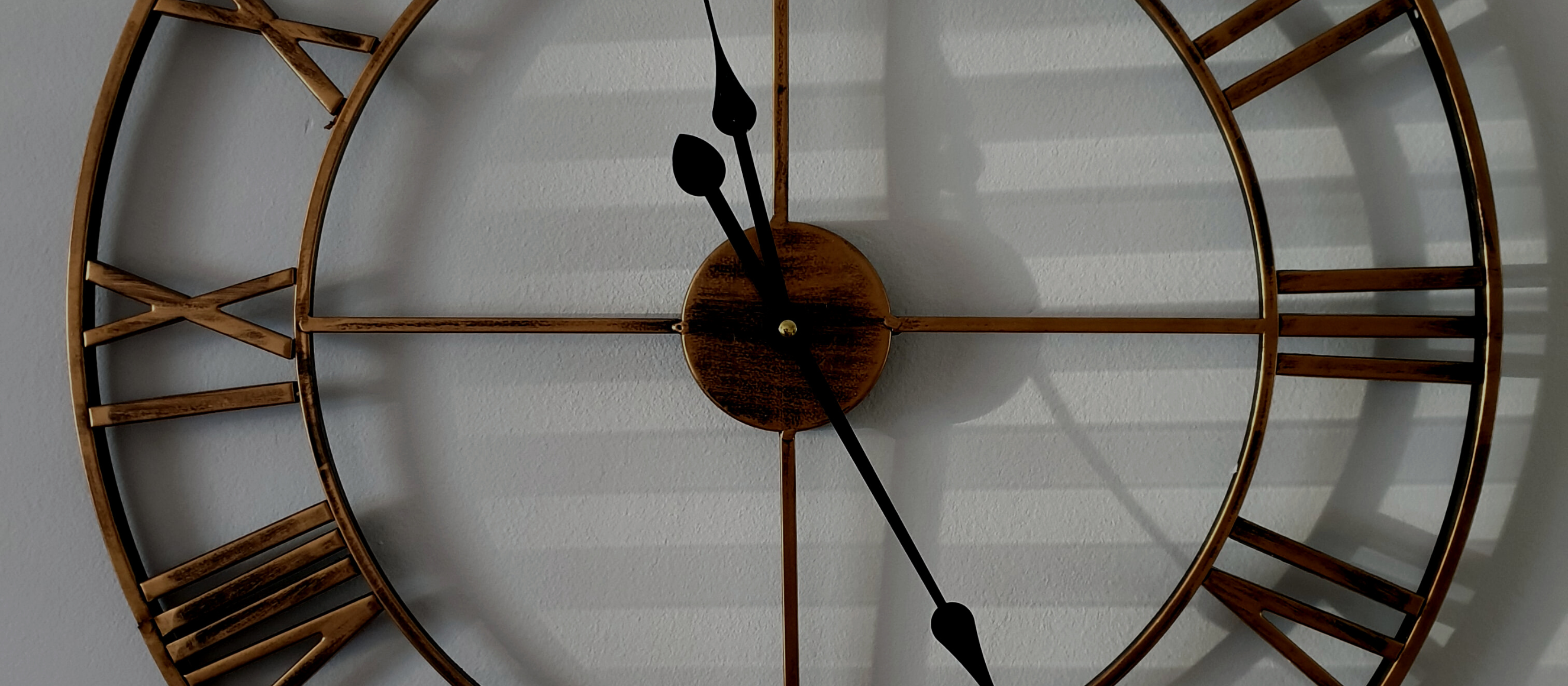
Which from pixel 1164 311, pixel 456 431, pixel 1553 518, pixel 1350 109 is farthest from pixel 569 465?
pixel 1553 518

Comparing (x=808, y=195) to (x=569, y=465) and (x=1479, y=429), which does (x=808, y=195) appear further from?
(x=1479, y=429)

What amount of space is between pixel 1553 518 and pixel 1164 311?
0.32 m

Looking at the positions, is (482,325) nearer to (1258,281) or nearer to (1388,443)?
(1258,281)

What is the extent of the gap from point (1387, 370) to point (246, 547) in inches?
30.0

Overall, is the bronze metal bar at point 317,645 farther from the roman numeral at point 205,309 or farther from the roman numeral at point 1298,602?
the roman numeral at point 1298,602

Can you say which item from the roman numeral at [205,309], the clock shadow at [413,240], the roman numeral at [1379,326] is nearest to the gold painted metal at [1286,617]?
the roman numeral at [1379,326]

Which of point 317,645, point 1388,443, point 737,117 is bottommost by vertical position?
point 317,645

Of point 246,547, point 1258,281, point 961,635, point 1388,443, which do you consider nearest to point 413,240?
point 246,547

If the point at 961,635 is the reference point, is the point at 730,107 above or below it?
above

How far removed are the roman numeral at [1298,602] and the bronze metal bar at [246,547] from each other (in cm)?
59

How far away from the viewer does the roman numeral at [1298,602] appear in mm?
654

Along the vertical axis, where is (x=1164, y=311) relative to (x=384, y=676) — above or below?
above

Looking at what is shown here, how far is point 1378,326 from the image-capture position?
65 cm

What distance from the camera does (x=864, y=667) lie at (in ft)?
2.24
